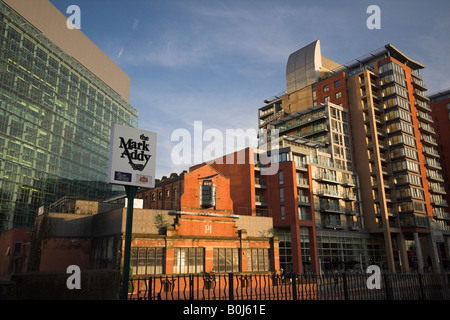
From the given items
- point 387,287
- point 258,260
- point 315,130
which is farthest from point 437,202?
point 387,287

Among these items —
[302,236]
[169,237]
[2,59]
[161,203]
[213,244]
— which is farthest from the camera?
[2,59]

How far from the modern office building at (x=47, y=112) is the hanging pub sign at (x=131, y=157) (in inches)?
2727

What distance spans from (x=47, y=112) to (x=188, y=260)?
67.5 metres

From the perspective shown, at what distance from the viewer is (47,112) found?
287 ft

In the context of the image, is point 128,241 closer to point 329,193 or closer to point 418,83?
point 329,193

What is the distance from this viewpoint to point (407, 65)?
8681 centimetres

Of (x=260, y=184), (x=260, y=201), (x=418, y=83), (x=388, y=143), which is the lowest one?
(x=260, y=201)

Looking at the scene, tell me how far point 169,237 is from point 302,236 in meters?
30.0

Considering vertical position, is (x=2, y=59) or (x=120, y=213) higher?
(x=2, y=59)

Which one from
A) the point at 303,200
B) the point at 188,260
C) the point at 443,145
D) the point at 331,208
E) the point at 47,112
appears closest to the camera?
the point at 188,260

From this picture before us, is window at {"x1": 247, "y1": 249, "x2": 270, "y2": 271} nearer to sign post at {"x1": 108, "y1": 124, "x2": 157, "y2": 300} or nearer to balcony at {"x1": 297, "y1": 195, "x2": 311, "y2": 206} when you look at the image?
balcony at {"x1": 297, "y1": 195, "x2": 311, "y2": 206}
